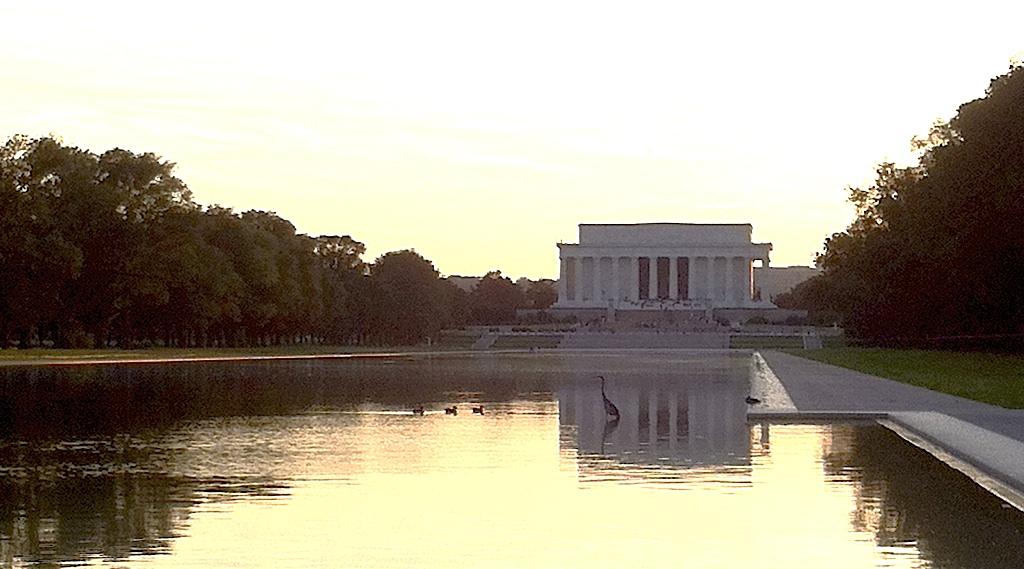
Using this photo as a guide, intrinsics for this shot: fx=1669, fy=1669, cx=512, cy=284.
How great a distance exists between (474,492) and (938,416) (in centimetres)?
1197

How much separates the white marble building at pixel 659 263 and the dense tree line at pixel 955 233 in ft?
214

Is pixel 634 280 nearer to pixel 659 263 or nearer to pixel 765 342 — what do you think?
pixel 659 263

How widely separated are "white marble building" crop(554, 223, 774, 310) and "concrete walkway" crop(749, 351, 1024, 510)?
4418 inches

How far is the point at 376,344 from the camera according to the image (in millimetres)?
115188

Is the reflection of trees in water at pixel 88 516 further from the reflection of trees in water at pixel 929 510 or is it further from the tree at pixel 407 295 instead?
the tree at pixel 407 295

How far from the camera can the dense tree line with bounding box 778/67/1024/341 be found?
51781 mm

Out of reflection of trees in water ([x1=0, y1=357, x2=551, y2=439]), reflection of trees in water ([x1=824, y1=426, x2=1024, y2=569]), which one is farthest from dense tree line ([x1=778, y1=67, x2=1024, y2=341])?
reflection of trees in water ([x1=824, y1=426, x2=1024, y2=569])

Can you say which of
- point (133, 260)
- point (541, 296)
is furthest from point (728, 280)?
point (133, 260)

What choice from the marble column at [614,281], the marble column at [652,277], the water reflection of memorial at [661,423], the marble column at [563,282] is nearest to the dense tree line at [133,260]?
the water reflection of memorial at [661,423]

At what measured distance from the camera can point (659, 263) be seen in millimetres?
157125

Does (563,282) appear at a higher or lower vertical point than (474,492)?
higher

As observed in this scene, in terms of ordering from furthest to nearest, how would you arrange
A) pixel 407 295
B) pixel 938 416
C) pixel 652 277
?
pixel 652 277 → pixel 407 295 → pixel 938 416

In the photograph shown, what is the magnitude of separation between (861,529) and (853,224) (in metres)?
81.1

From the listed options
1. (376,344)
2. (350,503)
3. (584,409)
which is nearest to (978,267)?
(584,409)
